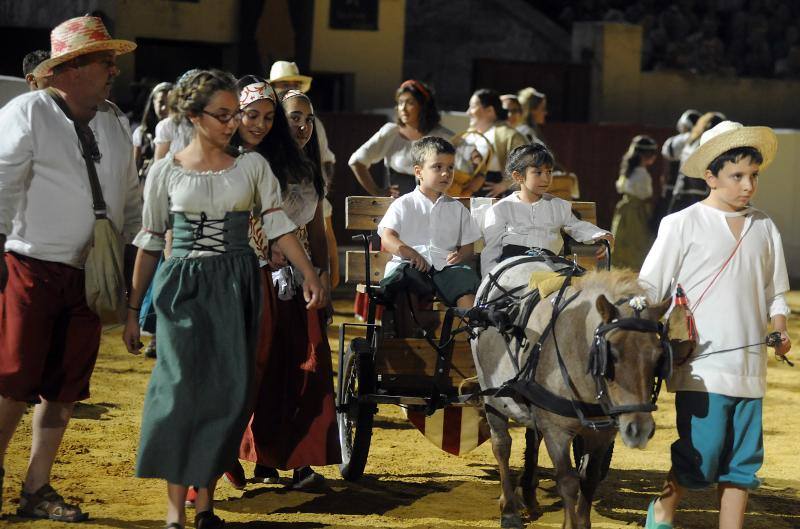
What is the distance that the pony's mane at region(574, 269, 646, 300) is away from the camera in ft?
18.2

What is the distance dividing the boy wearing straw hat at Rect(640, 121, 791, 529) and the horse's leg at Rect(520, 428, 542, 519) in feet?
3.31

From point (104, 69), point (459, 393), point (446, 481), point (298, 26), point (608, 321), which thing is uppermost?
point (298, 26)

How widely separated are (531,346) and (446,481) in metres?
1.61

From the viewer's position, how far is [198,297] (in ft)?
18.0

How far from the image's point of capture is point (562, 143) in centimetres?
1991

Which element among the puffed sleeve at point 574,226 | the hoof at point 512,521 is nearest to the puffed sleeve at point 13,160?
the hoof at point 512,521

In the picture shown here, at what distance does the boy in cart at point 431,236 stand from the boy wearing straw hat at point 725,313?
1592mm

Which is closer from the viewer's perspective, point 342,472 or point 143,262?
point 143,262

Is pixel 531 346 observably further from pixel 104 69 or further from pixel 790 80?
pixel 790 80

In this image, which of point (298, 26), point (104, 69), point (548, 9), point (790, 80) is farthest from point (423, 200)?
point (548, 9)

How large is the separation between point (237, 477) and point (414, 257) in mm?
1399

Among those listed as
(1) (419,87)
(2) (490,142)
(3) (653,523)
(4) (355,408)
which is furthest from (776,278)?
(2) (490,142)

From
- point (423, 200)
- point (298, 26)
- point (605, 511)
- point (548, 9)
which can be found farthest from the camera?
point (548, 9)

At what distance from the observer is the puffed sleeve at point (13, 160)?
226 inches
